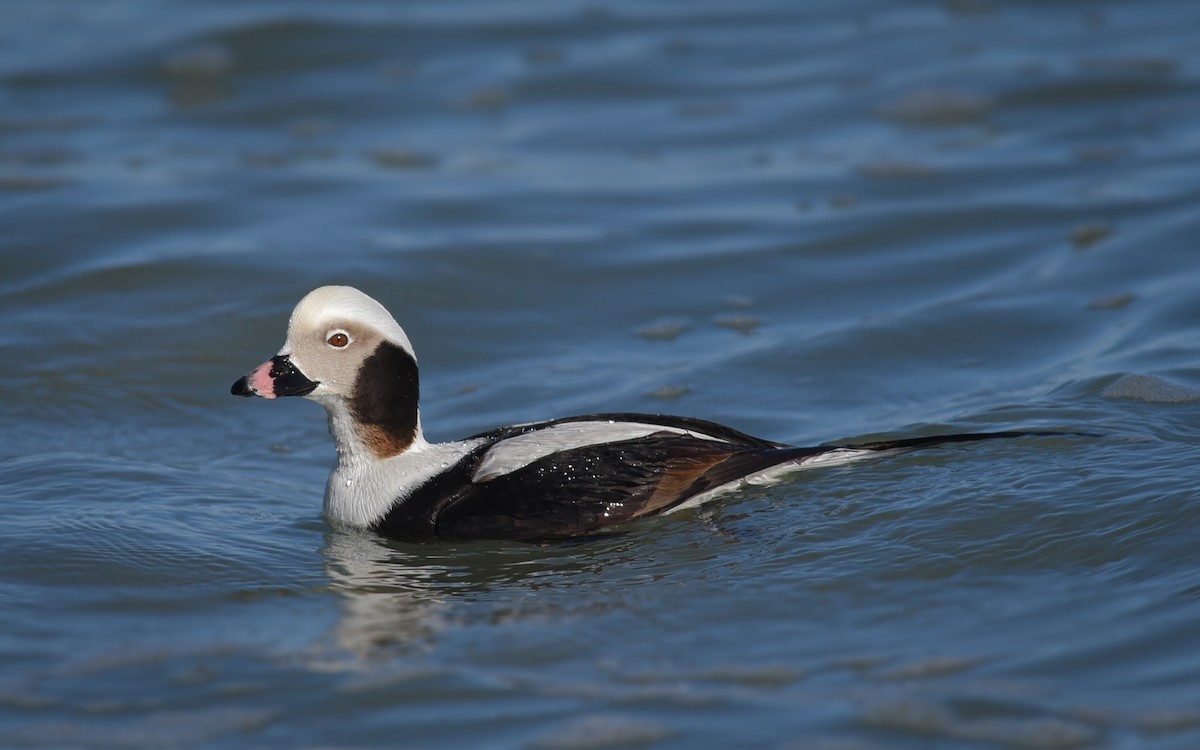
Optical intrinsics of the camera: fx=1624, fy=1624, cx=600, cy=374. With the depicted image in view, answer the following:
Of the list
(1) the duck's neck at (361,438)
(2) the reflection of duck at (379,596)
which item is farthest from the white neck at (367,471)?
(2) the reflection of duck at (379,596)

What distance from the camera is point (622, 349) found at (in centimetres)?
980

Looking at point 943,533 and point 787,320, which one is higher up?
point 787,320

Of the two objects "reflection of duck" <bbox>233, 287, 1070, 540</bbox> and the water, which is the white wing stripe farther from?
the water

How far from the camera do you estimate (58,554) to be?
270 inches

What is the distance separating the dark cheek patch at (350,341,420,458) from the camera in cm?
732

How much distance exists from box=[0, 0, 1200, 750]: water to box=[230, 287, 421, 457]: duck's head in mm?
553

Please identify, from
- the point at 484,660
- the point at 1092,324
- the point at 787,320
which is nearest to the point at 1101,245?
the point at 1092,324

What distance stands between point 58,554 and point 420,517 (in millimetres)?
1526

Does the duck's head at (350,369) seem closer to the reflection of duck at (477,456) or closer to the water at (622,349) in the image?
the reflection of duck at (477,456)

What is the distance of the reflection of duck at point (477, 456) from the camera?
6914 mm

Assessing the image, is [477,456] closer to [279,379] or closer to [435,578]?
Answer: [435,578]

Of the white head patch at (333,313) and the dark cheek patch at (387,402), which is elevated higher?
the white head patch at (333,313)

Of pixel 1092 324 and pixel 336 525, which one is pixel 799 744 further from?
pixel 1092 324

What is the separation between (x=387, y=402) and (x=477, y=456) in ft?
1.75
